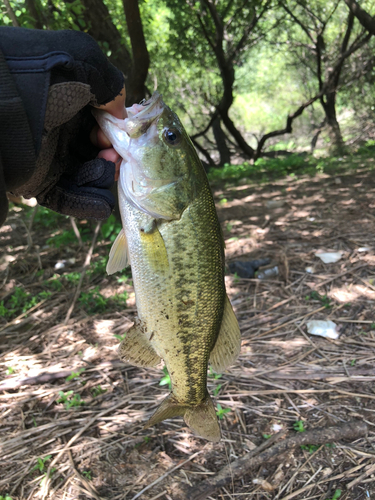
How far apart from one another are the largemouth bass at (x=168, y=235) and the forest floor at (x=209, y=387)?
3.51ft

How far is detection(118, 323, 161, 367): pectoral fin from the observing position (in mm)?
2018

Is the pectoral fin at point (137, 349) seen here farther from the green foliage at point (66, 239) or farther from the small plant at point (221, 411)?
the green foliage at point (66, 239)

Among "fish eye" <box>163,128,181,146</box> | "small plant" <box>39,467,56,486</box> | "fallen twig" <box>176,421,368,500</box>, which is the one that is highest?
"fish eye" <box>163,128,181,146</box>

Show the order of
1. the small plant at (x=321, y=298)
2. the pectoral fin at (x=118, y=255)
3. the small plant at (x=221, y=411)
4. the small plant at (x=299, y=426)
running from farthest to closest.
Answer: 1. the small plant at (x=321, y=298)
2. the small plant at (x=221, y=411)
3. the small plant at (x=299, y=426)
4. the pectoral fin at (x=118, y=255)

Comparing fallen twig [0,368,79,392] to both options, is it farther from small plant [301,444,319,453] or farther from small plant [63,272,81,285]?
small plant [301,444,319,453]

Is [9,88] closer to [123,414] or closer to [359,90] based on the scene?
[123,414]

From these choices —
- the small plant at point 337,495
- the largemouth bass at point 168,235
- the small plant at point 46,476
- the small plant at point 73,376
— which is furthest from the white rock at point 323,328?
the small plant at point 46,476

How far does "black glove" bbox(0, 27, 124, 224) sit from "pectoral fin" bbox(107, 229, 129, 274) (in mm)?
169

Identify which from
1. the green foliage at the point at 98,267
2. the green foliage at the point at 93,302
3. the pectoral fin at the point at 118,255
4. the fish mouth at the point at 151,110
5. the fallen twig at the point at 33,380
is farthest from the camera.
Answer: the green foliage at the point at 98,267

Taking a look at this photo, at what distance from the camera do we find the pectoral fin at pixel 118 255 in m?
1.98

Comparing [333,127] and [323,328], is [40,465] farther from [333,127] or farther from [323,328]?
[333,127]

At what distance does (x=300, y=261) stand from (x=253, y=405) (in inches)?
93.1

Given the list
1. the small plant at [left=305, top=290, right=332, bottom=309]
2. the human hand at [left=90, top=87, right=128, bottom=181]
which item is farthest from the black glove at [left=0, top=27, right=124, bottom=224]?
the small plant at [left=305, top=290, right=332, bottom=309]

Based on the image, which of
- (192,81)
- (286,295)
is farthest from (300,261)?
(192,81)
